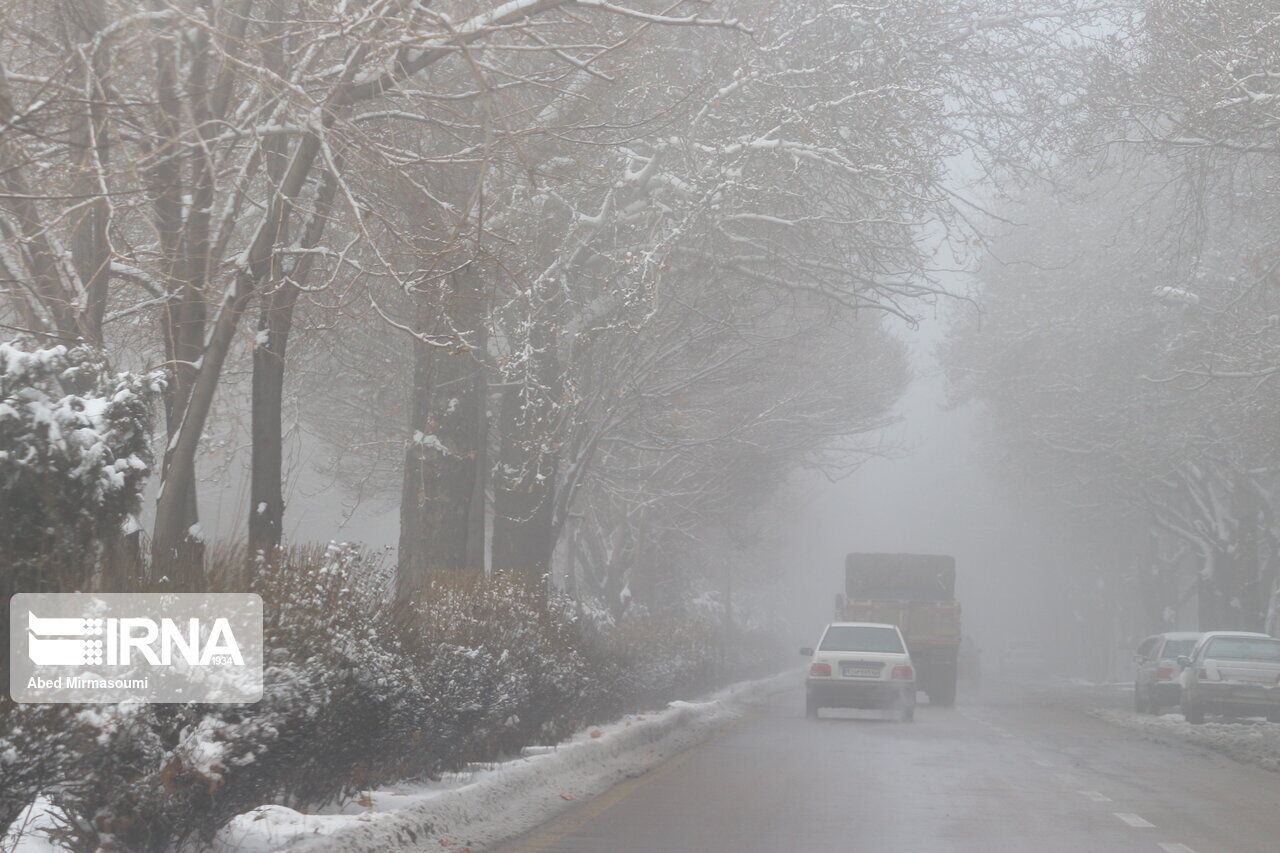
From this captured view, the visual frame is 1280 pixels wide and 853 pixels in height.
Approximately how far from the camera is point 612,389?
79.8ft

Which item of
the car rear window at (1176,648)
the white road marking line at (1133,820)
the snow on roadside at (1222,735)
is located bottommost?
the snow on roadside at (1222,735)

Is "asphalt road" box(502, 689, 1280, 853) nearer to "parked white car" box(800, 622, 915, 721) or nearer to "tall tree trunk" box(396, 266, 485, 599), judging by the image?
"tall tree trunk" box(396, 266, 485, 599)

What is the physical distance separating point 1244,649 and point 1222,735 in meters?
4.59

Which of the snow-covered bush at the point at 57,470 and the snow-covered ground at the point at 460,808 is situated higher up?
the snow-covered bush at the point at 57,470

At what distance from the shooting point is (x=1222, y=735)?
73.1 feet

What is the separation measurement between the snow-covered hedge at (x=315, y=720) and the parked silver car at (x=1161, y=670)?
1722cm

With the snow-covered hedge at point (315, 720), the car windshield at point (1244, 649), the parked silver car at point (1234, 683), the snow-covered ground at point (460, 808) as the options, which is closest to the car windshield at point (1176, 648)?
the car windshield at point (1244, 649)

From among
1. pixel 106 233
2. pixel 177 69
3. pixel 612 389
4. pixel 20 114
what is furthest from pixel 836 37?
pixel 20 114

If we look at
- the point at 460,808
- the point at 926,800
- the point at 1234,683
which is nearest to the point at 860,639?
the point at 1234,683

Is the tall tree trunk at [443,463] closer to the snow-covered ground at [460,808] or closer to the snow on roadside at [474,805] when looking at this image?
the snow on roadside at [474,805]

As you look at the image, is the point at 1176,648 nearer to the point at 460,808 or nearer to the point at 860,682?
the point at 860,682

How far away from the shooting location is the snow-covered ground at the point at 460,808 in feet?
25.1

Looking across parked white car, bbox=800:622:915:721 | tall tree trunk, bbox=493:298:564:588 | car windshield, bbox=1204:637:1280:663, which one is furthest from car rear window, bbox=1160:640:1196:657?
tall tree trunk, bbox=493:298:564:588

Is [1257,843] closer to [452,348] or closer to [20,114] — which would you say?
[452,348]
